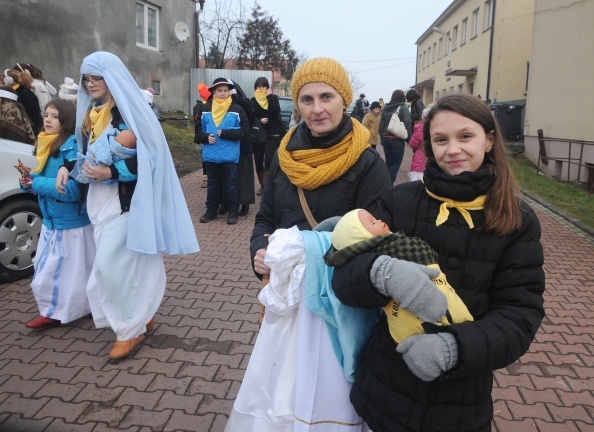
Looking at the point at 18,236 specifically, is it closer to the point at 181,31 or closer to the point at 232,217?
the point at 232,217

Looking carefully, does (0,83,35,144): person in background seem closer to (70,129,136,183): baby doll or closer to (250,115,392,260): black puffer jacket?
(70,129,136,183): baby doll

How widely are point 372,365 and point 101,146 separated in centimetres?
255

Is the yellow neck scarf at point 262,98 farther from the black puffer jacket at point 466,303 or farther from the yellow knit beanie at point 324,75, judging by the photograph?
the black puffer jacket at point 466,303

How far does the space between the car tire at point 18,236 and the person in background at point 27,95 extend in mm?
3016

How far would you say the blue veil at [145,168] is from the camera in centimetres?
339

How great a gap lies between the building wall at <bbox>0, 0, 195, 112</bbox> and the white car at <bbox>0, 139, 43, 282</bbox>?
796 centimetres

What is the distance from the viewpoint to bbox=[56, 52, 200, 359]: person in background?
11.3 ft

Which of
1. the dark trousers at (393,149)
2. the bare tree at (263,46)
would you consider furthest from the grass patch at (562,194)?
the bare tree at (263,46)

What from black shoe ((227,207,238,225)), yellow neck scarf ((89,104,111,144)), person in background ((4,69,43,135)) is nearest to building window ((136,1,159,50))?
person in background ((4,69,43,135))

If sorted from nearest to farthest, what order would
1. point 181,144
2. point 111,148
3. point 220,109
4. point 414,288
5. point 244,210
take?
point 414,288 → point 111,148 → point 220,109 → point 244,210 → point 181,144

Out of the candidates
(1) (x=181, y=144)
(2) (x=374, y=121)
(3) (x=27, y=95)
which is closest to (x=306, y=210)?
(3) (x=27, y=95)

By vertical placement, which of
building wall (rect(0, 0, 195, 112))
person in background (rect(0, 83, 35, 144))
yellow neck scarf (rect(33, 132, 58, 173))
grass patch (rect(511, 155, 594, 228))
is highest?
building wall (rect(0, 0, 195, 112))

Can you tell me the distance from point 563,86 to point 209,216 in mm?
10826

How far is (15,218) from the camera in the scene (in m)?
4.89
